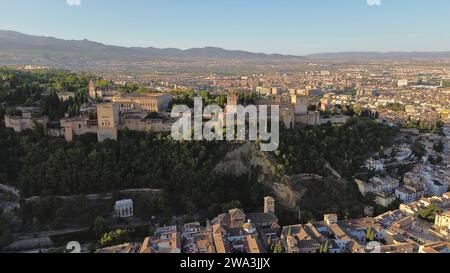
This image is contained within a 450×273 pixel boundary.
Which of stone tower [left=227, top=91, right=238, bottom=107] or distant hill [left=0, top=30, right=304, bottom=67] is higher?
distant hill [left=0, top=30, right=304, bottom=67]

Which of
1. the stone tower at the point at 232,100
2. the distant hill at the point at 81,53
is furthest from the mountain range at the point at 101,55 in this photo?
the stone tower at the point at 232,100

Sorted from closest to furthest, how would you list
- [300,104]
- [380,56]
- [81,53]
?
[300,104] → [81,53] → [380,56]

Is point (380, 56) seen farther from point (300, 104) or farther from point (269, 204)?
point (269, 204)

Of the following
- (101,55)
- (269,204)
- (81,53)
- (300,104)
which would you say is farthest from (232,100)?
(101,55)

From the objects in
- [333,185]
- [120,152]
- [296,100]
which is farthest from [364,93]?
[120,152]

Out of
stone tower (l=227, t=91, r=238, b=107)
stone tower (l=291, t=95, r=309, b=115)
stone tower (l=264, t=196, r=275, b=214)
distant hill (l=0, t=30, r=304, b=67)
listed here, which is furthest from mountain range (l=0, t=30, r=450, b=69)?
stone tower (l=264, t=196, r=275, b=214)

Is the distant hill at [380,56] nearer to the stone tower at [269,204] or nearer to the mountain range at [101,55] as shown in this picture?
the mountain range at [101,55]

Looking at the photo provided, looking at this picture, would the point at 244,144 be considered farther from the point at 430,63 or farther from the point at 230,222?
the point at 430,63

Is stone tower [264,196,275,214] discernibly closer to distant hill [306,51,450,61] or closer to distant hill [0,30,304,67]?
distant hill [0,30,304,67]
